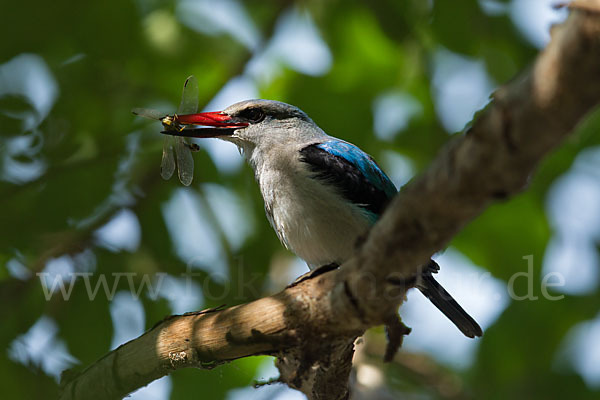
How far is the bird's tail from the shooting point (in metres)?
4.09

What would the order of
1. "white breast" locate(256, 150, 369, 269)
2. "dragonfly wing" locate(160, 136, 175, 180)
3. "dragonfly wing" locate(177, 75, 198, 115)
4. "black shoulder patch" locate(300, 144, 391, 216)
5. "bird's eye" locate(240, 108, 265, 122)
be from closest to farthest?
"white breast" locate(256, 150, 369, 269), "black shoulder patch" locate(300, 144, 391, 216), "dragonfly wing" locate(160, 136, 175, 180), "dragonfly wing" locate(177, 75, 198, 115), "bird's eye" locate(240, 108, 265, 122)

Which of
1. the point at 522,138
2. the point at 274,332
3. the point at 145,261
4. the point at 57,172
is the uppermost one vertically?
the point at 57,172

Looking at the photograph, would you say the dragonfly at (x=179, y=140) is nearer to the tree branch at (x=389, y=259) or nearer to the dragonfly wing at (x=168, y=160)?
the dragonfly wing at (x=168, y=160)

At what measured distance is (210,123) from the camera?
489cm

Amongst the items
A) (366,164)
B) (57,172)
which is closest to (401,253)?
(366,164)

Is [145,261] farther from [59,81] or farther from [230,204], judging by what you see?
[59,81]

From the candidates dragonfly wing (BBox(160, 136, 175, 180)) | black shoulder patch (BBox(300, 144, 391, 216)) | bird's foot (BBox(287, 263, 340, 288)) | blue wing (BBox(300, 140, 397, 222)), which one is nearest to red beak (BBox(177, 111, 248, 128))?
dragonfly wing (BBox(160, 136, 175, 180))

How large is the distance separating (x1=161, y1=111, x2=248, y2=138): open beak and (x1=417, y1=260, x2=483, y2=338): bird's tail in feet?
6.16

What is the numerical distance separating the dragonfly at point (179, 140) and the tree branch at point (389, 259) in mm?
1480

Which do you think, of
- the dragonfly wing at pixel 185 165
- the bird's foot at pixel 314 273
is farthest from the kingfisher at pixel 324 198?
the bird's foot at pixel 314 273

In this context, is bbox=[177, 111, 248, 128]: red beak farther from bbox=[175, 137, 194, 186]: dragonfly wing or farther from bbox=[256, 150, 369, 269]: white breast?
bbox=[256, 150, 369, 269]: white breast

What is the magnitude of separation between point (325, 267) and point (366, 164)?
1639 millimetres

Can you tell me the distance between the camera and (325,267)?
116 inches

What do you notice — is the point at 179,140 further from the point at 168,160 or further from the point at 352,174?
the point at 352,174
